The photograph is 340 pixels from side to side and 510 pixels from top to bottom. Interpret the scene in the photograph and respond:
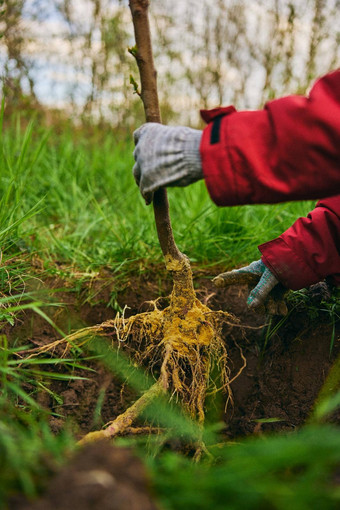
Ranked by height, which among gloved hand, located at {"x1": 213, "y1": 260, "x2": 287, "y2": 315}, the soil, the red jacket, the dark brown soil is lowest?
the soil

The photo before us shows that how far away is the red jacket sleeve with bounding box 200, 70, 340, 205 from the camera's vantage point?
1.06 meters

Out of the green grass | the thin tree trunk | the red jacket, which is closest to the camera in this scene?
the red jacket

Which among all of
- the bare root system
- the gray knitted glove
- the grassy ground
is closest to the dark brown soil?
the grassy ground

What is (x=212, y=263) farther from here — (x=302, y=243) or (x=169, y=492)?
(x=169, y=492)

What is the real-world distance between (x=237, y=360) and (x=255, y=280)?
39 cm

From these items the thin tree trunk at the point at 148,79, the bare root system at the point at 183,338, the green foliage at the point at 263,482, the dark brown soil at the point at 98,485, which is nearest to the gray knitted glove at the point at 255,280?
the bare root system at the point at 183,338

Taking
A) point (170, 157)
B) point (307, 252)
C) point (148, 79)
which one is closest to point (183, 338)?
point (307, 252)

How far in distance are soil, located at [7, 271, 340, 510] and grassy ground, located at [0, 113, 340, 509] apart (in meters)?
0.09

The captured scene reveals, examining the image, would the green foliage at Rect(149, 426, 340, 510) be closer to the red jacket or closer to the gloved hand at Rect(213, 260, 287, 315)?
the red jacket

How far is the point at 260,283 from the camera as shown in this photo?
1.52 meters

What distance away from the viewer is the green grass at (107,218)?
6.48 feet

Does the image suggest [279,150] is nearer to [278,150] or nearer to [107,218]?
[278,150]

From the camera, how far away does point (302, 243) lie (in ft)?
4.90

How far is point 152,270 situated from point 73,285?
1.15 feet
